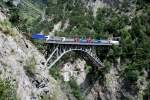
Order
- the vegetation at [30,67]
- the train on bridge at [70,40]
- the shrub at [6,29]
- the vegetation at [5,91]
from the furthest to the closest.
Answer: the train on bridge at [70,40] → the vegetation at [30,67] → the shrub at [6,29] → the vegetation at [5,91]

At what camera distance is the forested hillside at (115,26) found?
80.0 m

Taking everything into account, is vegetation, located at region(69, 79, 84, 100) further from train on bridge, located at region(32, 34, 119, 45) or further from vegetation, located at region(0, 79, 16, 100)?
vegetation, located at region(0, 79, 16, 100)

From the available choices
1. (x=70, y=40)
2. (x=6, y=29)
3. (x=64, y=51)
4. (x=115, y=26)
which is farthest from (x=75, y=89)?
(x=6, y=29)

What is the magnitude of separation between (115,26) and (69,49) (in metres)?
21.6

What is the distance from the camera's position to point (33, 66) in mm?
46781

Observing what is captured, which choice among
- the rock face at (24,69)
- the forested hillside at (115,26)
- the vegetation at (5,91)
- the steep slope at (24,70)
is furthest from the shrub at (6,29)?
the vegetation at (5,91)

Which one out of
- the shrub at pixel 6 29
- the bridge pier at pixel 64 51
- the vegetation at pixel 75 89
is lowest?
the vegetation at pixel 75 89

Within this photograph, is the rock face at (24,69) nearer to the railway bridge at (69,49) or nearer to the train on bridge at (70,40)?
the railway bridge at (69,49)

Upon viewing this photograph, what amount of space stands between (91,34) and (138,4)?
54.0 feet

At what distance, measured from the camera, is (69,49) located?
7275 centimetres

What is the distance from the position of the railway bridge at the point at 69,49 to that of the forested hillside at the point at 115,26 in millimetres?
2903

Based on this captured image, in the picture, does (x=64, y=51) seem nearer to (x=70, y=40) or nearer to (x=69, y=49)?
(x=69, y=49)

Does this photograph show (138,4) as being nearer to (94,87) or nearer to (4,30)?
(94,87)

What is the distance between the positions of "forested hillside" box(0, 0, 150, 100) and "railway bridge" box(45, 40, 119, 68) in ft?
9.52
